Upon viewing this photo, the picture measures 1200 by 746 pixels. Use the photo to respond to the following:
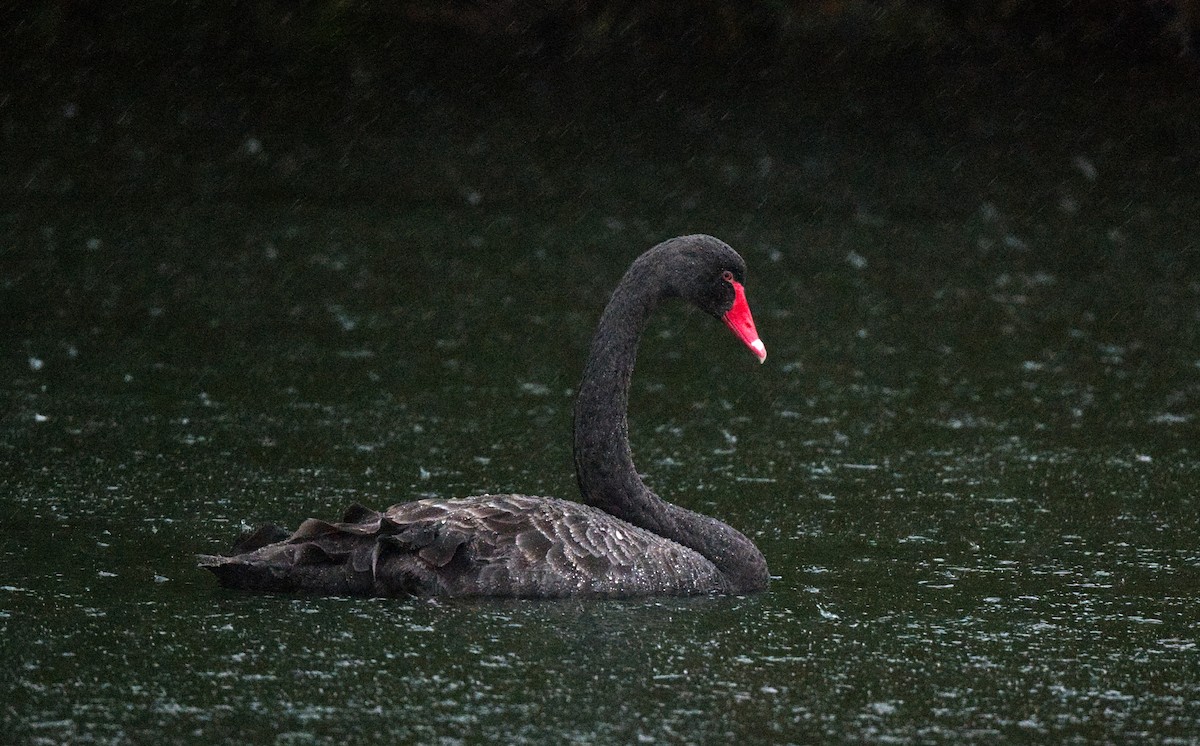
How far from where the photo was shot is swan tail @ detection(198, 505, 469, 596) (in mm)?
5203

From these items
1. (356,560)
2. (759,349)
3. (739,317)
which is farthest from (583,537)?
(739,317)

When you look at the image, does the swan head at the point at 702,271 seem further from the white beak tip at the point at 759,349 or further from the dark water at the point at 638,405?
the dark water at the point at 638,405

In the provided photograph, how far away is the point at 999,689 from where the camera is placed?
4.61 m

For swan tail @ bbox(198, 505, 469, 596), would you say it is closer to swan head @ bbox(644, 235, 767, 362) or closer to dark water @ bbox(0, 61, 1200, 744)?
dark water @ bbox(0, 61, 1200, 744)

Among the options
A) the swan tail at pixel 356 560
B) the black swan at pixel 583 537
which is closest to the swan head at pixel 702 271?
the black swan at pixel 583 537

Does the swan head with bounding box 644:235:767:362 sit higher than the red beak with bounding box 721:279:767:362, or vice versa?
the swan head with bounding box 644:235:767:362

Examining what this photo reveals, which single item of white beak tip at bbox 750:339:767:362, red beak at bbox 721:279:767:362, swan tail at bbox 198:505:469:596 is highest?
red beak at bbox 721:279:767:362

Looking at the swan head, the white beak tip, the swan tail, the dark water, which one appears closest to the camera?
the dark water

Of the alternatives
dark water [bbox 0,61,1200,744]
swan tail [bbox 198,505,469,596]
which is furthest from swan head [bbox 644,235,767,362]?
swan tail [bbox 198,505,469,596]

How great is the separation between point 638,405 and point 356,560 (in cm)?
351

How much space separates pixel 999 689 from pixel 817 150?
38.1ft

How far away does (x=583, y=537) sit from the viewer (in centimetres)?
535

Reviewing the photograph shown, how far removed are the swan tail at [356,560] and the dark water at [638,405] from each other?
72 millimetres

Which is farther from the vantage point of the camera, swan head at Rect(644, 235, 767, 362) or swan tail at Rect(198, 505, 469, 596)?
swan head at Rect(644, 235, 767, 362)
